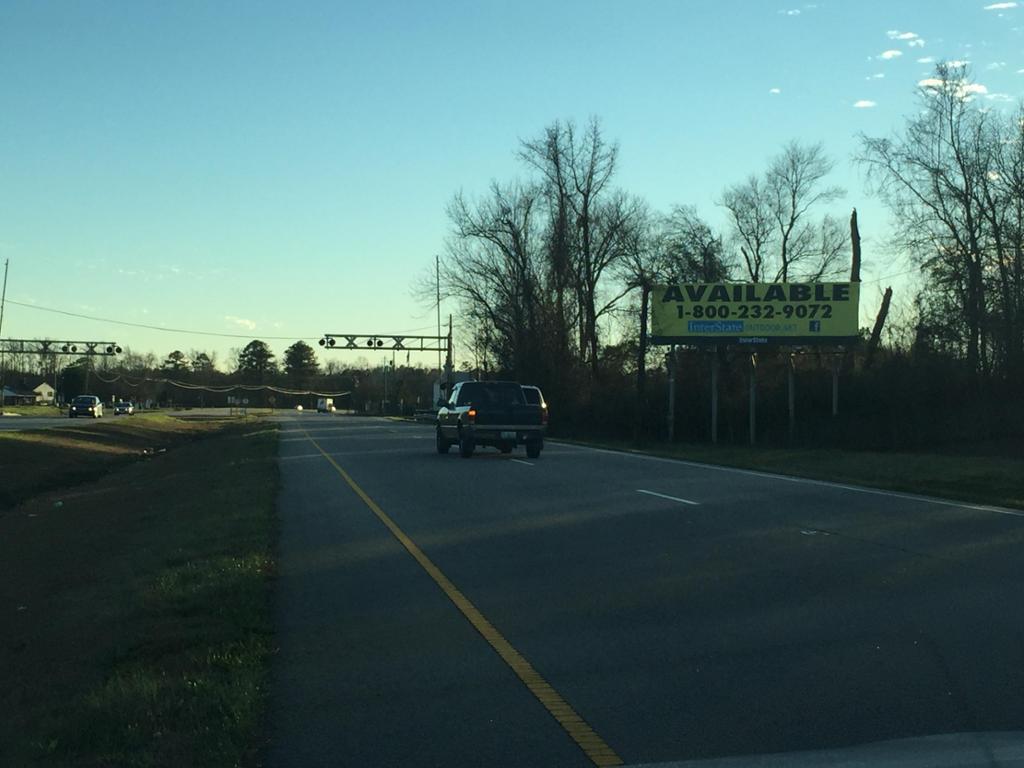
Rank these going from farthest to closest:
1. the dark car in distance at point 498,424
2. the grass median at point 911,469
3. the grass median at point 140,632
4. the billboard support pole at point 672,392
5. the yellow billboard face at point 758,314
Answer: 1. the yellow billboard face at point 758,314
2. the billboard support pole at point 672,392
3. the dark car in distance at point 498,424
4. the grass median at point 911,469
5. the grass median at point 140,632

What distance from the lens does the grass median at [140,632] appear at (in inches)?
224

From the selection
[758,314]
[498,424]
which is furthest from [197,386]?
[498,424]

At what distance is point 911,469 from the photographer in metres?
27.3

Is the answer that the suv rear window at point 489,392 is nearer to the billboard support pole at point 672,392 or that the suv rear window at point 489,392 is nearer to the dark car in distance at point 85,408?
the billboard support pole at point 672,392

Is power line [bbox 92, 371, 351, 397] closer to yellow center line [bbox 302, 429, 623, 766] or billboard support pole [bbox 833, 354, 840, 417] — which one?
billboard support pole [bbox 833, 354, 840, 417]

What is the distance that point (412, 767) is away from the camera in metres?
5.29

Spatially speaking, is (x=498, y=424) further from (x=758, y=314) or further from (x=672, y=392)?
(x=758, y=314)

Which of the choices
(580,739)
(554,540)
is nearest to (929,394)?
(554,540)

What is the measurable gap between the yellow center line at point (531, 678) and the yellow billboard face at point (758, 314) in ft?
113

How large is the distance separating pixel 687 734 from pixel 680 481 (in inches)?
645

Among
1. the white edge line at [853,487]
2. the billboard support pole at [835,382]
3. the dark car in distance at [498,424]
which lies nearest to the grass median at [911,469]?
the white edge line at [853,487]

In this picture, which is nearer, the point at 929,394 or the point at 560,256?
the point at 929,394

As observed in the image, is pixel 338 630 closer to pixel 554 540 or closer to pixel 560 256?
pixel 554 540

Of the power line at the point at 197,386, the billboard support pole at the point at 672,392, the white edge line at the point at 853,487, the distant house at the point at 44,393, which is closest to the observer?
the white edge line at the point at 853,487
